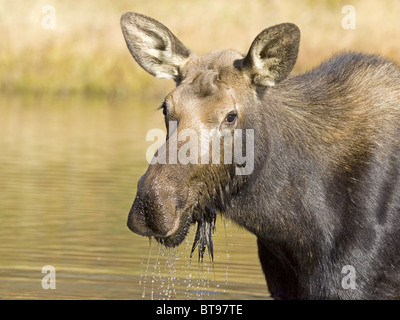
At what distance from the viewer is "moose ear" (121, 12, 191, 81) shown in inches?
297

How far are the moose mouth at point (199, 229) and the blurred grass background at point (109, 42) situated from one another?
19653mm

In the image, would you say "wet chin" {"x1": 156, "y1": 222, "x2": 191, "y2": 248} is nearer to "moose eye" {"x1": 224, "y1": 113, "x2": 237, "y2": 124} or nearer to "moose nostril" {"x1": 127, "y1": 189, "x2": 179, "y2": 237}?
"moose nostril" {"x1": 127, "y1": 189, "x2": 179, "y2": 237}

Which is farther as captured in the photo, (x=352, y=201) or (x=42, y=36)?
(x=42, y=36)

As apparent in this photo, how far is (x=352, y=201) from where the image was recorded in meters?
7.50

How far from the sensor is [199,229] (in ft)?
24.0

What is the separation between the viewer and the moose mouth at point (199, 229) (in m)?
6.80

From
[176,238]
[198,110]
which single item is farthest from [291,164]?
[176,238]

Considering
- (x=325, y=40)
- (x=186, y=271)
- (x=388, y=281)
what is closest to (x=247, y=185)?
(x=388, y=281)

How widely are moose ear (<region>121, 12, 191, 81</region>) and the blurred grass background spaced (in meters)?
19.2

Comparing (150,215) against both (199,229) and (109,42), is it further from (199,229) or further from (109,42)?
(109,42)

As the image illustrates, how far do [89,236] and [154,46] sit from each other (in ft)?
14.1

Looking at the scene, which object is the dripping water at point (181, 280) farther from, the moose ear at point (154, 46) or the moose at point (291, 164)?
the moose ear at point (154, 46)

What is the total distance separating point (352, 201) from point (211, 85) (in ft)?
4.35
